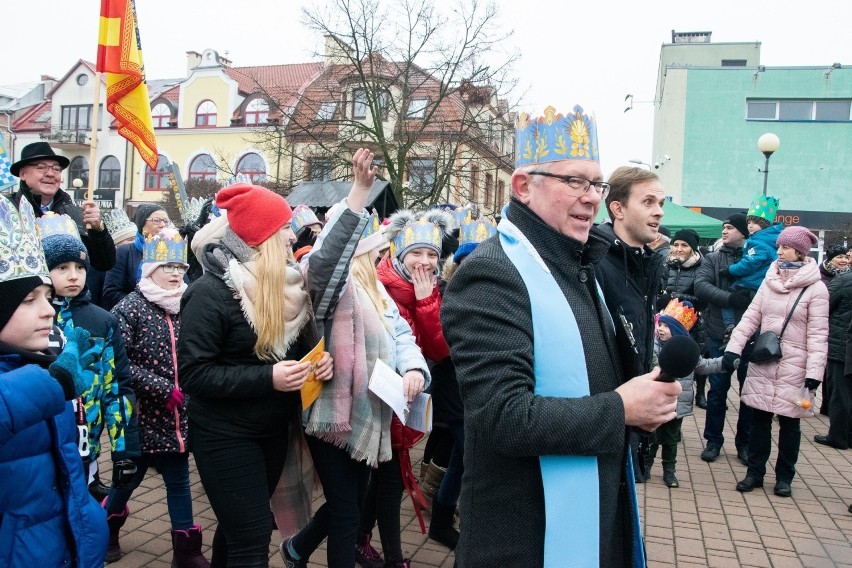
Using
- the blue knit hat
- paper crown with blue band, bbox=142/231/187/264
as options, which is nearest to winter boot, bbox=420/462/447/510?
paper crown with blue band, bbox=142/231/187/264

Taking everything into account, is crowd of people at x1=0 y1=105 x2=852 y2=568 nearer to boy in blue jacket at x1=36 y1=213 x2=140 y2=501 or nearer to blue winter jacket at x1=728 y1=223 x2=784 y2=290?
boy in blue jacket at x1=36 y1=213 x2=140 y2=501

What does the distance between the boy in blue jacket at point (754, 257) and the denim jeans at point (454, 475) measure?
12.5 ft

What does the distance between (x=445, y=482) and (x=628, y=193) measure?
7.02 feet

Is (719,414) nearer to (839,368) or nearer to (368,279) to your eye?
(839,368)

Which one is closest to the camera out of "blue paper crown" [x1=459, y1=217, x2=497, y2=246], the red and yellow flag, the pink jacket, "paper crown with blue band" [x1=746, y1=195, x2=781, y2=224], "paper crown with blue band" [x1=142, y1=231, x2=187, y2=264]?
"paper crown with blue band" [x1=142, y1=231, x2=187, y2=264]

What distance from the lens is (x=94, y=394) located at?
139 inches

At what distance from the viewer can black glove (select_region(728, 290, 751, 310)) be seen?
7035 mm

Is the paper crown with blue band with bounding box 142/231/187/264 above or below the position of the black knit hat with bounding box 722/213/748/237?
below

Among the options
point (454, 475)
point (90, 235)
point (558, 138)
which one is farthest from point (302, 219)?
point (558, 138)

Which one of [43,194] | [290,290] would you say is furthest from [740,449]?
[43,194]

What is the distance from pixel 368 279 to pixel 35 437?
70.6 inches

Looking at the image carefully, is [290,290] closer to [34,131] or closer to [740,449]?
[740,449]

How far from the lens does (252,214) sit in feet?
10.3

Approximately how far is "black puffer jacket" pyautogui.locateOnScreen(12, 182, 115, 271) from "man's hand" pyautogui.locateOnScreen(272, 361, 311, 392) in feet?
9.15
